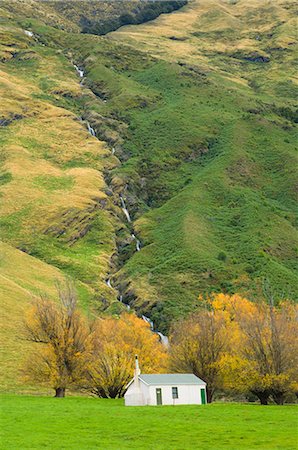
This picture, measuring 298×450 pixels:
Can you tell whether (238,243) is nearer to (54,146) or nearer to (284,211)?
(284,211)

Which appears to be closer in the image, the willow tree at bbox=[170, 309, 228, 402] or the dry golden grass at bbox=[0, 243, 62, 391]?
the willow tree at bbox=[170, 309, 228, 402]

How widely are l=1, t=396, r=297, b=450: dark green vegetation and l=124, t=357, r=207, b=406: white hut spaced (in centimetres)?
386

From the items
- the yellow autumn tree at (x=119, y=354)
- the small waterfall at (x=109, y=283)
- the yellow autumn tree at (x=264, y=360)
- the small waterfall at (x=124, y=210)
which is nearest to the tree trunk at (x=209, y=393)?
the yellow autumn tree at (x=264, y=360)

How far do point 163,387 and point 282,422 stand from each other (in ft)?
57.4

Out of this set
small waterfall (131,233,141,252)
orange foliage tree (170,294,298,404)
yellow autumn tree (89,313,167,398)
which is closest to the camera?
orange foliage tree (170,294,298,404)

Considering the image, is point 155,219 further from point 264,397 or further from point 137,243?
point 264,397

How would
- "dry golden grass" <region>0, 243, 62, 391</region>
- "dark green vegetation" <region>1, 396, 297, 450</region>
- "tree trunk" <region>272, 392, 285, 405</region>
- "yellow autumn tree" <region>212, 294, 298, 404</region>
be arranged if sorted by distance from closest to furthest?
"dark green vegetation" <region>1, 396, 297, 450</region>
"yellow autumn tree" <region>212, 294, 298, 404</region>
"tree trunk" <region>272, 392, 285, 405</region>
"dry golden grass" <region>0, 243, 62, 391</region>

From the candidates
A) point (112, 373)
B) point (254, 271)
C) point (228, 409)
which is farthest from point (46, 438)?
point (254, 271)

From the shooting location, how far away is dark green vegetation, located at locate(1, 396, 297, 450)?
137 feet

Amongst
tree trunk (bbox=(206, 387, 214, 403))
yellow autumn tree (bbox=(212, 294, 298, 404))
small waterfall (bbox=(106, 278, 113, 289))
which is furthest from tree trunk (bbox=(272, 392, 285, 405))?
small waterfall (bbox=(106, 278, 113, 289))

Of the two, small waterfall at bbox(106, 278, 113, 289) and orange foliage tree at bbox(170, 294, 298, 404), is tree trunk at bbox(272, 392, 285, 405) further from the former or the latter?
small waterfall at bbox(106, 278, 113, 289)

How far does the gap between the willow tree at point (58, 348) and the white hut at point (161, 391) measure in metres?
9.27

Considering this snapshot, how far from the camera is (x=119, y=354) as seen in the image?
76.0m

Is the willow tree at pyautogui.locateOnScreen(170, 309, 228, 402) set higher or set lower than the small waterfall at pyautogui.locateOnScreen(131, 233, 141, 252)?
lower
